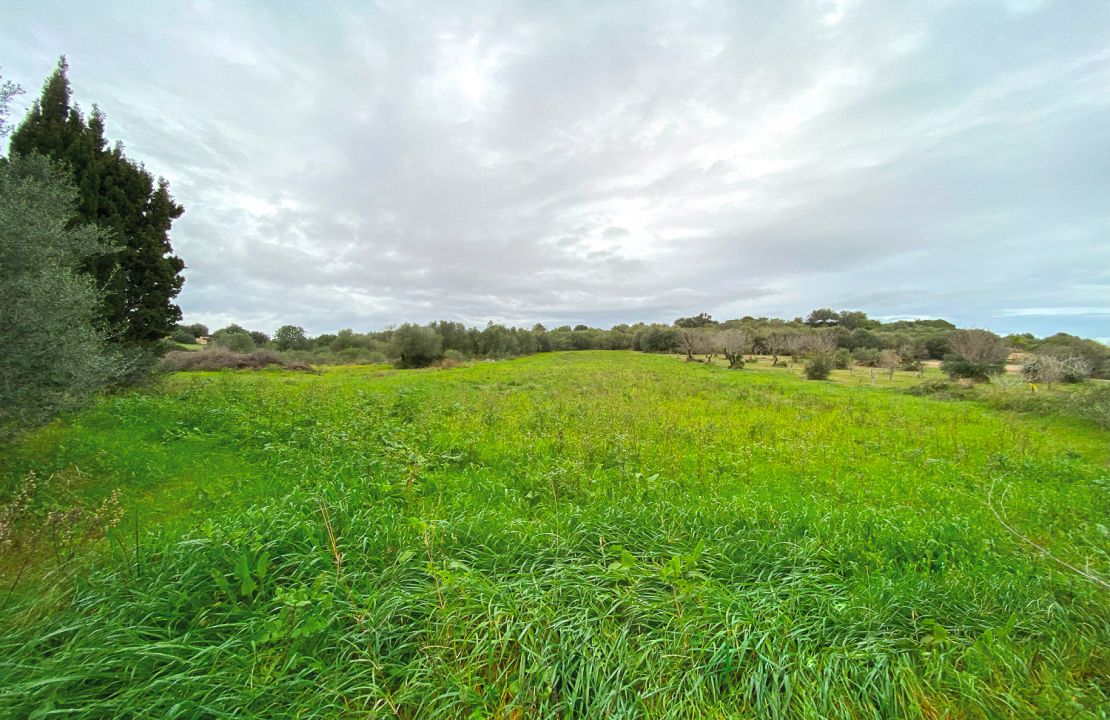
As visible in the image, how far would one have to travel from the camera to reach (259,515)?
3666mm

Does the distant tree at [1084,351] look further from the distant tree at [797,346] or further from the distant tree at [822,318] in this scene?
the distant tree at [822,318]

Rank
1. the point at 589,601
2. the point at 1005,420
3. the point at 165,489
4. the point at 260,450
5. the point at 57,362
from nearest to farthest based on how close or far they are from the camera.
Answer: the point at 589,601
the point at 165,489
the point at 57,362
the point at 260,450
the point at 1005,420

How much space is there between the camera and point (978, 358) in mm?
23594

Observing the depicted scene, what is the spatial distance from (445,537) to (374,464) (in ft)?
9.28

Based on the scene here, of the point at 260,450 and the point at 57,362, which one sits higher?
the point at 57,362

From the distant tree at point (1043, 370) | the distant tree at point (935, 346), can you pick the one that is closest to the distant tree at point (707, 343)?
the distant tree at point (935, 346)

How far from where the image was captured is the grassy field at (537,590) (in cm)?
231

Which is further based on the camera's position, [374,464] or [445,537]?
[374,464]

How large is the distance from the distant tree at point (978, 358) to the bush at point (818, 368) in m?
7.52

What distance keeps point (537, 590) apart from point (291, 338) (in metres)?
76.9

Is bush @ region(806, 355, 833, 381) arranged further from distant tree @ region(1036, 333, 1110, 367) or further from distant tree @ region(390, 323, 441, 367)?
distant tree @ region(390, 323, 441, 367)

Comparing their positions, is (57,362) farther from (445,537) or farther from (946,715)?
(946,715)

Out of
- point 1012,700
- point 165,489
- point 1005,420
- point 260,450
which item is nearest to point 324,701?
point 1012,700

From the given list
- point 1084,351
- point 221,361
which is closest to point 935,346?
point 1084,351
